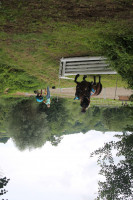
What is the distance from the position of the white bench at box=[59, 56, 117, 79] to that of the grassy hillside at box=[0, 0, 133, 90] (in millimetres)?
242

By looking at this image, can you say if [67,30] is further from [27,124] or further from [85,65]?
[27,124]

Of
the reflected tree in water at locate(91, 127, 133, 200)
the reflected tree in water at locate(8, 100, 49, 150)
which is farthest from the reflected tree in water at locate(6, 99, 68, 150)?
the reflected tree in water at locate(91, 127, 133, 200)

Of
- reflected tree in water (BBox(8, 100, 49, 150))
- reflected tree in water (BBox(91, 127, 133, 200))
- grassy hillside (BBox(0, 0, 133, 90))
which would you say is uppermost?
reflected tree in water (BBox(8, 100, 49, 150))

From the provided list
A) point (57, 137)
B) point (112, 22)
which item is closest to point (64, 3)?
point (112, 22)

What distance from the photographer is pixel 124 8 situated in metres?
5.51

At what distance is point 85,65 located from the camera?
9086 millimetres

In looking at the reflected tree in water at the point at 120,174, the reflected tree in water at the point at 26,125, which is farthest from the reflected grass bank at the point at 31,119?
the reflected tree in water at the point at 120,174

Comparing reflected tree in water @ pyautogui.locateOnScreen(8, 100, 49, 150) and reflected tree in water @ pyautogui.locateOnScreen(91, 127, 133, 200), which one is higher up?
reflected tree in water @ pyautogui.locateOnScreen(8, 100, 49, 150)

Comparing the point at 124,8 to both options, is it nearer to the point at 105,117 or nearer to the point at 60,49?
the point at 60,49

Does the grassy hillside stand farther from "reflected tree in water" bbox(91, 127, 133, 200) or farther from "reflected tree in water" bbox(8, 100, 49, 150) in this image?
"reflected tree in water" bbox(8, 100, 49, 150)

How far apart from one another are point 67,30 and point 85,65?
2.38 m

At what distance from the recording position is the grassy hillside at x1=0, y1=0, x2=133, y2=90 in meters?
5.73

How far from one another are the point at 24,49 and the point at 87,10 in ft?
12.4

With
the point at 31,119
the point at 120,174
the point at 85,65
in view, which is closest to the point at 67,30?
the point at 85,65
